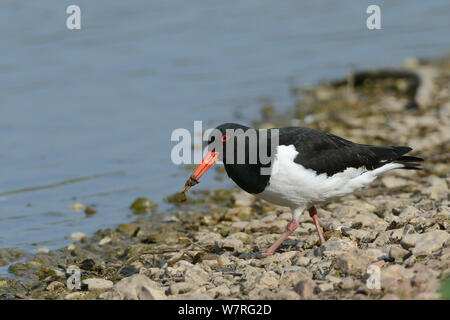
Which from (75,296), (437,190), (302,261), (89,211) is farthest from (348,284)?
(89,211)

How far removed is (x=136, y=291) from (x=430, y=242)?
235cm

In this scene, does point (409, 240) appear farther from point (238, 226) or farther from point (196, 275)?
point (238, 226)

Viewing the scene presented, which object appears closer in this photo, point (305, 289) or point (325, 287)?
point (305, 289)

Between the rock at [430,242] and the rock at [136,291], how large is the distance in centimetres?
204

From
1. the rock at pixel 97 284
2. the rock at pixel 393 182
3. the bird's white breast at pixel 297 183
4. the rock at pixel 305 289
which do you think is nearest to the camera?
the rock at pixel 305 289

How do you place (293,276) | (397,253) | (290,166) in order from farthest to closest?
(290,166), (397,253), (293,276)

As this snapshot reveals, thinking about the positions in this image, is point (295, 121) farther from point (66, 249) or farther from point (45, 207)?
point (66, 249)

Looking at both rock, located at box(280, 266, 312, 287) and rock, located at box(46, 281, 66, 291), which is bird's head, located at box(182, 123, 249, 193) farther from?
rock, located at box(46, 281, 66, 291)

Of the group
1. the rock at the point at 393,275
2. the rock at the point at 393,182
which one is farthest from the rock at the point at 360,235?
the rock at the point at 393,182

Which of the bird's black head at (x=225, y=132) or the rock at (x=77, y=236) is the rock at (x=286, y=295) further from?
the rock at (x=77, y=236)

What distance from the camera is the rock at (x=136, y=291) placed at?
5078 mm

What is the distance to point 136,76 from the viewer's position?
15328 millimetres

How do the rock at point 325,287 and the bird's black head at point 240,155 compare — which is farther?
the bird's black head at point 240,155

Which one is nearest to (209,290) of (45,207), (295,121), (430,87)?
(45,207)
